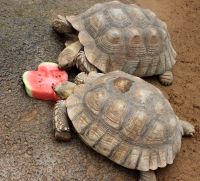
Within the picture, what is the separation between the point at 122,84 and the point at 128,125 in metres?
0.36

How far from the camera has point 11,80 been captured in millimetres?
4008

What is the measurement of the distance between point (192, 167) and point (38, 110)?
143 centimetres

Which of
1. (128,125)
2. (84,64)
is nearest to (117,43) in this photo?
(84,64)

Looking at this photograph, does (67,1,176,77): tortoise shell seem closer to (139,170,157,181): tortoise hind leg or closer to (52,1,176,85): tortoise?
(52,1,176,85): tortoise

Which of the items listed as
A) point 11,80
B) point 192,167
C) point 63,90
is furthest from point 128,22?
point 192,167

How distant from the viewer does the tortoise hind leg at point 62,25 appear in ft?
14.8

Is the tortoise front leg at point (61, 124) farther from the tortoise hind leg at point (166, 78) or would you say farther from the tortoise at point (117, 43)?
the tortoise hind leg at point (166, 78)

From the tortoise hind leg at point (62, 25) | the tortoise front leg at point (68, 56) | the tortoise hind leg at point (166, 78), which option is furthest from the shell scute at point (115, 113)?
the tortoise hind leg at point (62, 25)

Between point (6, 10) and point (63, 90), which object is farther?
point (6, 10)

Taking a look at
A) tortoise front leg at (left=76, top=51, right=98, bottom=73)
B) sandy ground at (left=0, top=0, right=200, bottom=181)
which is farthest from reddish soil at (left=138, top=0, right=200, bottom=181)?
tortoise front leg at (left=76, top=51, right=98, bottom=73)

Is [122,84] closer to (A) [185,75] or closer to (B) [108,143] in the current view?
(B) [108,143]

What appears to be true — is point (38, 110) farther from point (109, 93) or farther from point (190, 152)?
point (190, 152)

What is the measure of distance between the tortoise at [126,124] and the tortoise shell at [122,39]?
592 millimetres

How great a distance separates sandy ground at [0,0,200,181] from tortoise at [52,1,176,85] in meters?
0.28
